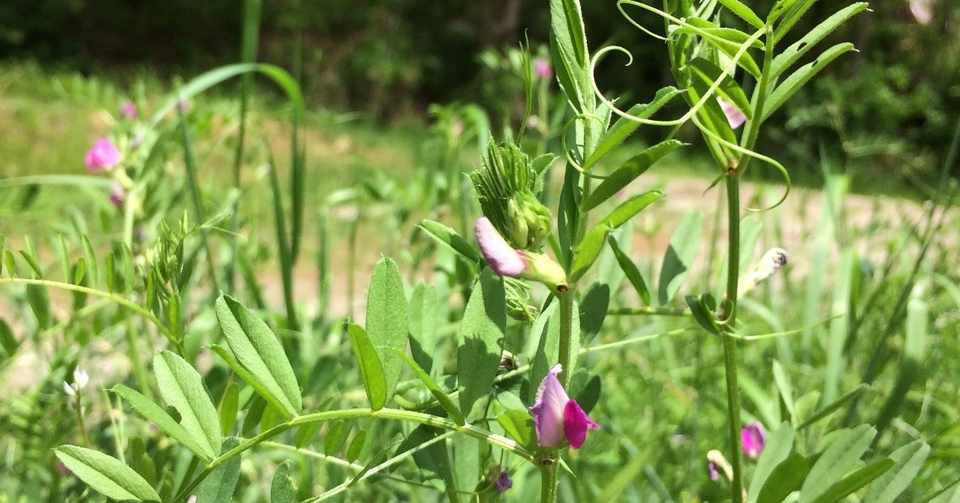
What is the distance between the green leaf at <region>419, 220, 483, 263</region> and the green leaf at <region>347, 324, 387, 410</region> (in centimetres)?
6

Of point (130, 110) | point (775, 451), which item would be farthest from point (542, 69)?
point (775, 451)

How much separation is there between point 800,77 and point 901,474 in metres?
0.14

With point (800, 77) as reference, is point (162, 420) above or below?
below

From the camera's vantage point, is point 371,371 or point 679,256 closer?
point 371,371

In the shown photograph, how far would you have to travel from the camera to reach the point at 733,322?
1.15 ft

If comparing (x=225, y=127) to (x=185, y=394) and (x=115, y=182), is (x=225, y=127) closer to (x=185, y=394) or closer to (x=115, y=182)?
(x=115, y=182)

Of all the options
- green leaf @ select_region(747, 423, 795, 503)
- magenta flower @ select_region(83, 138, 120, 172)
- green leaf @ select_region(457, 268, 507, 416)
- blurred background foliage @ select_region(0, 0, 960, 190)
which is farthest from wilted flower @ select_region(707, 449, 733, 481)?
blurred background foliage @ select_region(0, 0, 960, 190)

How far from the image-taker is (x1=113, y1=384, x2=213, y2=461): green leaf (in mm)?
289

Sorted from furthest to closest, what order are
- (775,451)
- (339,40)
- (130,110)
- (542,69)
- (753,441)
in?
1. (339,40)
2. (542,69)
3. (130,110)
4. (753,441)
5. (775,451)

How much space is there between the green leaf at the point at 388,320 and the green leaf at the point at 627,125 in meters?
0.07

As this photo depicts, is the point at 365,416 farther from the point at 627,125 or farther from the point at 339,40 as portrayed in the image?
the point at 339,40

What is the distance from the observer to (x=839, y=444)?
13.8 inches

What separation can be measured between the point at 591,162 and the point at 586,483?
12.8 inches

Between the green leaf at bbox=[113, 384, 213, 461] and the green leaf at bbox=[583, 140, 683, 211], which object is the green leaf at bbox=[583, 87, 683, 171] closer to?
the green leaf at bbox=[583, 140, 683, 211]
